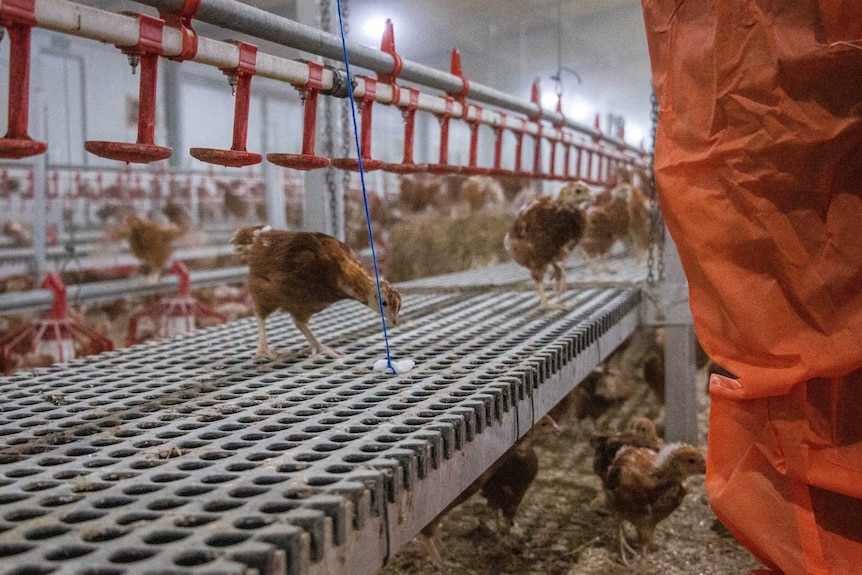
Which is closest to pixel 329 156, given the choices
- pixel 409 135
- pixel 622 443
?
pixel 409 135

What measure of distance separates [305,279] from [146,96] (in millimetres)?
776

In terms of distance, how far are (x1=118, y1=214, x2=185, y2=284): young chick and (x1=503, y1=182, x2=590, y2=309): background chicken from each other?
3492 mm

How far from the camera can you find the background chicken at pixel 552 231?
3.22 meters

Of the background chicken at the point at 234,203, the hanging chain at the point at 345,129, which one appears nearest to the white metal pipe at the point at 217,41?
the hanging chain at the point at 345,129

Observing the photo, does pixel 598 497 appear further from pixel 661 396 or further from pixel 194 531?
pixel 194 531

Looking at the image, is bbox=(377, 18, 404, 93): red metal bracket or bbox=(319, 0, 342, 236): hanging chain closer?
bbox=(377, 18, 404, 93): red metal bracket

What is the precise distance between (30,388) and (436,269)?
4.78 metres

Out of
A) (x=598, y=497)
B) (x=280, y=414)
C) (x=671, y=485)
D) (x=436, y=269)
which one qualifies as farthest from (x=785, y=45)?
(x=436, y=269)

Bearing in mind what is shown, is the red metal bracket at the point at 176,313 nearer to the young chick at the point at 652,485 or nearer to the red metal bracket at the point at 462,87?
the red metal bracket at the point at 462,87

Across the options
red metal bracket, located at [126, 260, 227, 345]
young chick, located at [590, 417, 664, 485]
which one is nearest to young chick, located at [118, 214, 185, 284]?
red metal bracket, located at [126, 260, 227, 345]

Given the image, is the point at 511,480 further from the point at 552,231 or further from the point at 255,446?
the point at 255,446

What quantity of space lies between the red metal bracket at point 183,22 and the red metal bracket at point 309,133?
1.22 feet

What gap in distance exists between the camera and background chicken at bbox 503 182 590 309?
3.22 metres

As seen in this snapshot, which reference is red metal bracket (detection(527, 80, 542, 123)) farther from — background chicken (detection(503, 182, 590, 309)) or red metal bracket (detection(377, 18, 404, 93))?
red metal bracket (detection(377, 18, 404, 93))
